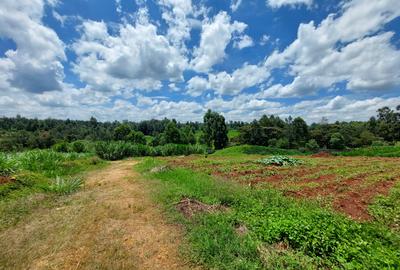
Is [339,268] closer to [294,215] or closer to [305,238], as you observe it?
[305,238]

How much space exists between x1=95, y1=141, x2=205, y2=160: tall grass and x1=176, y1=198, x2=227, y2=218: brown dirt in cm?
1909

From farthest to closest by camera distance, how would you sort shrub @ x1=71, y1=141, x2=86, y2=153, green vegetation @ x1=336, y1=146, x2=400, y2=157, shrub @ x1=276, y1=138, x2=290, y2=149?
1. shrub @ x1=276, y1=138, x2=290, y2=149
2. shrub @ x1=71, y1=141, x2=86, y2=153
3. green vegetation @ x1=336, y1=146, x2=400, y2=157

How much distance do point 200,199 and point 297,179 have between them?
5.51 meters

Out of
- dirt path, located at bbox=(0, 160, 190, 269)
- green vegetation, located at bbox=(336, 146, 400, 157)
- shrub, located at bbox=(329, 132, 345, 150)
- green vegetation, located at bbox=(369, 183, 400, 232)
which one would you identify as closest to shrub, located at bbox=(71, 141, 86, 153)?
dirt path, located at bbox=(0, 160, 190, 269)

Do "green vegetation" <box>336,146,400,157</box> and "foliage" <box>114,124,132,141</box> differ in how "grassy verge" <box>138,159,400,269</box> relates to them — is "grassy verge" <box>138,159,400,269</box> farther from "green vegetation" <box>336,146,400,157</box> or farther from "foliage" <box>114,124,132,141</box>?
"foliage" <box>114,124,132,141</box>

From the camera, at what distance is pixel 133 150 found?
80.5 ft

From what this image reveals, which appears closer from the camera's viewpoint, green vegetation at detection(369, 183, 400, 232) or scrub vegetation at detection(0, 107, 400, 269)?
scrub vegetation at detection(0, 107, 400, 269)

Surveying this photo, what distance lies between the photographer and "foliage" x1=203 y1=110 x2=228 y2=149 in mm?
34603

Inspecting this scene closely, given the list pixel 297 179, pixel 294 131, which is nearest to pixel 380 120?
pixel 294 131

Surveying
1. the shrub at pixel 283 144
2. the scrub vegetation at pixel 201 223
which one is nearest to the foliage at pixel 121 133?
the shrub at pixel 283 144

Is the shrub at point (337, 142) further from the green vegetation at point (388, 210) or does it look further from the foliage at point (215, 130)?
the green vegetation at point (388, 210)

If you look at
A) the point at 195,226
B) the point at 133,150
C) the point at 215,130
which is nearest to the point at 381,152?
the point at 215,130

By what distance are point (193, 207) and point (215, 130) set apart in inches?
1177

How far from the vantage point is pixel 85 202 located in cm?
602
